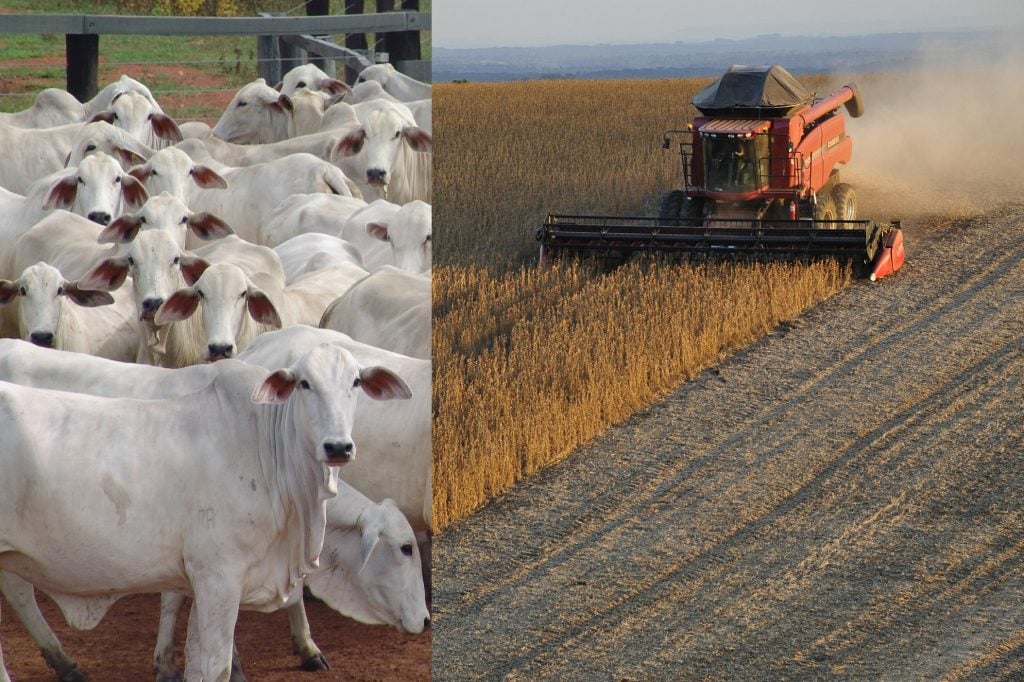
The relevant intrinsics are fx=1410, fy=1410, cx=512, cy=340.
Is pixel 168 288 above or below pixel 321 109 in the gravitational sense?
below

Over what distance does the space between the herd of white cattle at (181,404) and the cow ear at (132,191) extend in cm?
2

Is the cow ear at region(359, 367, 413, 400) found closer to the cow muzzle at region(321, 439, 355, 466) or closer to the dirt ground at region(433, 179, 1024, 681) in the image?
the cow muzzle at region(321, 439, 355, 466)

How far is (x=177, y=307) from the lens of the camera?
3691 millimetres

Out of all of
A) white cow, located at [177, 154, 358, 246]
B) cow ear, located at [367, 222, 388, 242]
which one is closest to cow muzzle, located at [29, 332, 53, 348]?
cow ear, located at [367, 222, 388, 242]

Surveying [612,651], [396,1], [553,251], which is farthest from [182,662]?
[553,251]

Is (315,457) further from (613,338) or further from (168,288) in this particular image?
A: (613,338)

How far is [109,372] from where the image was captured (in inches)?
144

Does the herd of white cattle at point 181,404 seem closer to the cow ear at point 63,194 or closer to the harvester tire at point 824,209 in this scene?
the cow ear at point 63,194

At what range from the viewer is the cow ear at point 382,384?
3586 millimetres

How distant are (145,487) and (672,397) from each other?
8.56 metres

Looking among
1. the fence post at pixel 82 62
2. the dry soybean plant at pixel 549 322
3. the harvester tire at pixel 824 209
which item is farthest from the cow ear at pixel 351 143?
the harvester tire at pixel 824 209

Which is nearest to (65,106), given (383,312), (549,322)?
(383,312)

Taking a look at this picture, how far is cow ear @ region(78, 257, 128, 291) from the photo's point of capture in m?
3.63

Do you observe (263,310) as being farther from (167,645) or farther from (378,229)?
(378,229)
